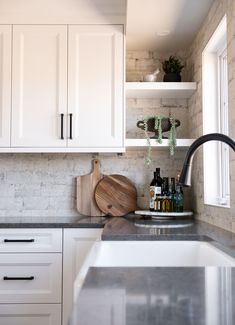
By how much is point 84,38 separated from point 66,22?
180mm

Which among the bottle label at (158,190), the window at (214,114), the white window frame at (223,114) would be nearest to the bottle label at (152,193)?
the bottle label at (158,190)

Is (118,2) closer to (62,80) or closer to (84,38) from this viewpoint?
(84,38)

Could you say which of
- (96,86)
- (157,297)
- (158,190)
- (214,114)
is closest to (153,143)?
(158,190)

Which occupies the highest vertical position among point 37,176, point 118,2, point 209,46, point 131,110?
point 118,2

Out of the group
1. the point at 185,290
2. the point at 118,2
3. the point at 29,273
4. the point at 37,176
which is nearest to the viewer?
the point at 185,290

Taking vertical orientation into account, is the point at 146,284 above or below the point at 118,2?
below

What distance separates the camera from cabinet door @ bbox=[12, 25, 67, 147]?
2.76 meters

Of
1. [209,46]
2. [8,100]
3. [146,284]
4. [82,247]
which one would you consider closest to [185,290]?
[146,284]

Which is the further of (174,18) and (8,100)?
(8,100)

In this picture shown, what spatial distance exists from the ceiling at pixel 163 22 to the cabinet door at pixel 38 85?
1.84 feet

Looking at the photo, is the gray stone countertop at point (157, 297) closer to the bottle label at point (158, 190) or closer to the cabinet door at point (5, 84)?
the bottle label at point (158, 190)

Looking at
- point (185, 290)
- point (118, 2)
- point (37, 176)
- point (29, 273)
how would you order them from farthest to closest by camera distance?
point (37, 176) < point (118, 2) < point (29, 273) < point (185, 290)

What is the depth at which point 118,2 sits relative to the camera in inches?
108

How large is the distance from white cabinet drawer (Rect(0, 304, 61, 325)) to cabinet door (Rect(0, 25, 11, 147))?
1.11m
